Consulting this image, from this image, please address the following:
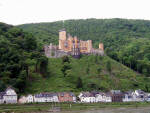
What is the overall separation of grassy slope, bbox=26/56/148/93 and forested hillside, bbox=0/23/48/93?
3.72 metres

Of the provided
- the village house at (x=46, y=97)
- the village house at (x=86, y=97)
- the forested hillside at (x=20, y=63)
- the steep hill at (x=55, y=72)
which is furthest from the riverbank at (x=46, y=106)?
the steep hill at (x=55, y=72)

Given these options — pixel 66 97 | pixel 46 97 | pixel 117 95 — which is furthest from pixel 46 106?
pixel 117 95

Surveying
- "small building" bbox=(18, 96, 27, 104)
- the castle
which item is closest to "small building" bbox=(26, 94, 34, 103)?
"small building" bbox=(18, 96, 27, 104)

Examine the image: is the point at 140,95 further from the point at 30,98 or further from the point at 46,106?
the point at 30,98

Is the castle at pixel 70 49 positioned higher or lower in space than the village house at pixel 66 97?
higher

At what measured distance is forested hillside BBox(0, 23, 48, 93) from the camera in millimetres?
87131

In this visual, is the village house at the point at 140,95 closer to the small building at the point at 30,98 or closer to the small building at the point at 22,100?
the small building at the point at 30,98

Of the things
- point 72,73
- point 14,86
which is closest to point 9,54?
point 14,86

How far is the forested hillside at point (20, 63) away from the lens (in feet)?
286

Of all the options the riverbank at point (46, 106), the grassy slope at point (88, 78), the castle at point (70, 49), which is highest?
the castle at point (70, 49)

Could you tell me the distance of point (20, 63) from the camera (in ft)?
307

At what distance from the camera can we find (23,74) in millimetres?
88438

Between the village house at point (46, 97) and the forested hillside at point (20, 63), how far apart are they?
705cm

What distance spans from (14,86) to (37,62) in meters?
17.1
